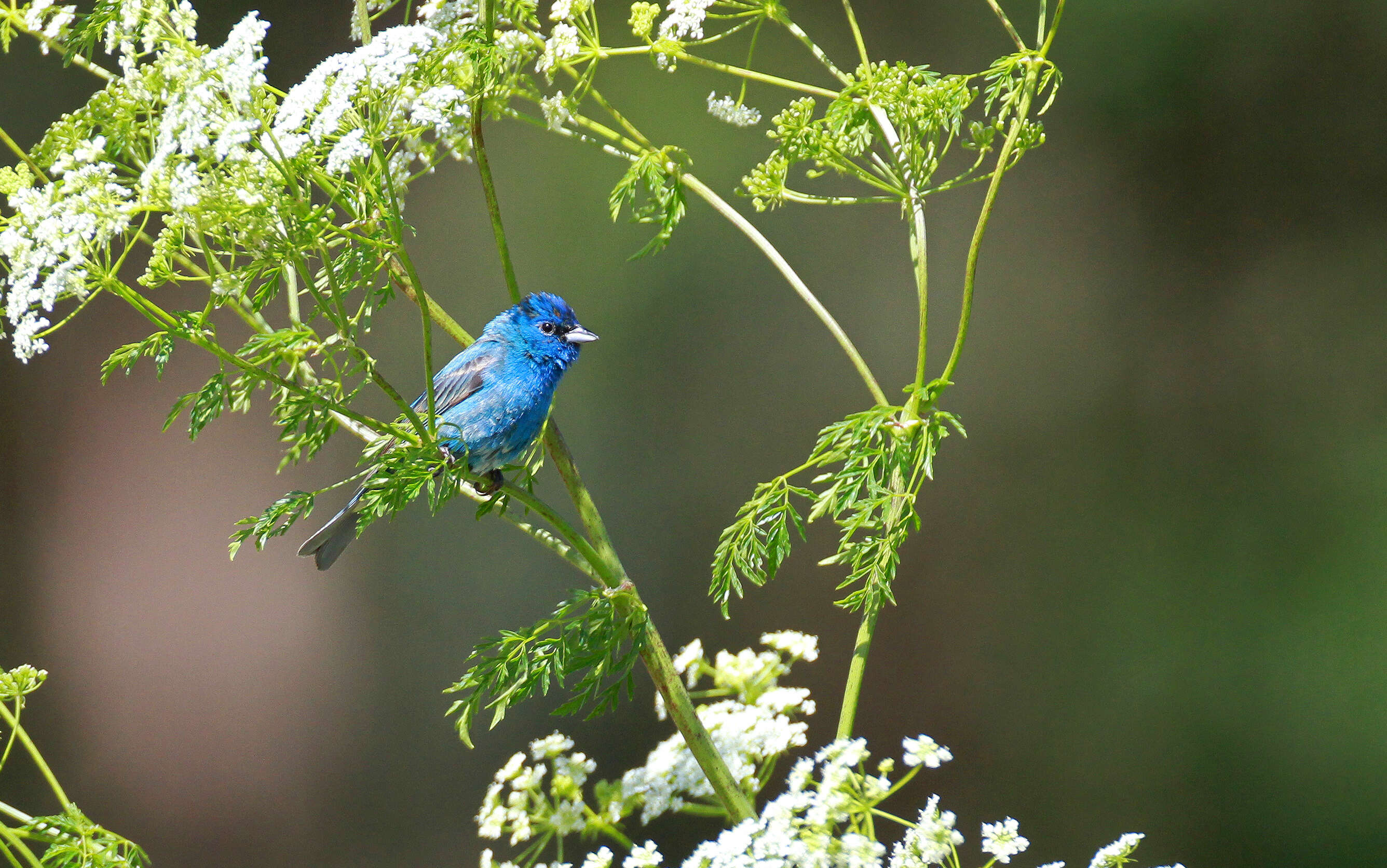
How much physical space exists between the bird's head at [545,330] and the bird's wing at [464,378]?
34mm

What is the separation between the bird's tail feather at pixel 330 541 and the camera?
1.21 meters

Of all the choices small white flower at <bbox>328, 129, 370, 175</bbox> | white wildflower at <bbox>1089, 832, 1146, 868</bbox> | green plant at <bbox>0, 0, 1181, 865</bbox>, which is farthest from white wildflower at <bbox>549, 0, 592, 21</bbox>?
white wildflower at <bbox>1089, 832, 1146, 868</bbox>

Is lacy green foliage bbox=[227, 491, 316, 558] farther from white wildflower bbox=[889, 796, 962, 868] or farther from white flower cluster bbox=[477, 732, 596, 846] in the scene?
white wildflower bbox=[889, 796, 962, 868]

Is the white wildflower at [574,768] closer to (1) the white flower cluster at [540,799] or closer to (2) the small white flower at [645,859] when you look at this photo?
(1) the white flower cluster at [540,799]

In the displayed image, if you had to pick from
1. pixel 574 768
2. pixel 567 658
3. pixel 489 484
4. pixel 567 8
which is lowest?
pixel 574 768

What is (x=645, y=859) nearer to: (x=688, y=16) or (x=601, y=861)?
(x=601, y=861)

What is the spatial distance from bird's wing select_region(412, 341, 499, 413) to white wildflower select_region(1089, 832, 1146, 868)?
108 cm

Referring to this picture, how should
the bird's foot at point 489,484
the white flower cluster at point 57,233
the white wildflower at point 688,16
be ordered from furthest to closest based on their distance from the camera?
the bird's foot at point 489,484, the white wildflower at point 688,16, the white flower cluster at point 57,233

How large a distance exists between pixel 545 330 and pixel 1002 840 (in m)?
1.07

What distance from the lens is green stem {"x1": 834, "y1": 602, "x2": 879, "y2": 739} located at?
861mm

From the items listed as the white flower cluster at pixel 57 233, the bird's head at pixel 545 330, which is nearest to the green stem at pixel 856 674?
the white flower cluster at pixel 57 233

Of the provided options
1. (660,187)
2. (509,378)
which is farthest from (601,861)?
(509,378)

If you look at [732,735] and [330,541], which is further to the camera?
[330,541]

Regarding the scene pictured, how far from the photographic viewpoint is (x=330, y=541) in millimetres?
1254
